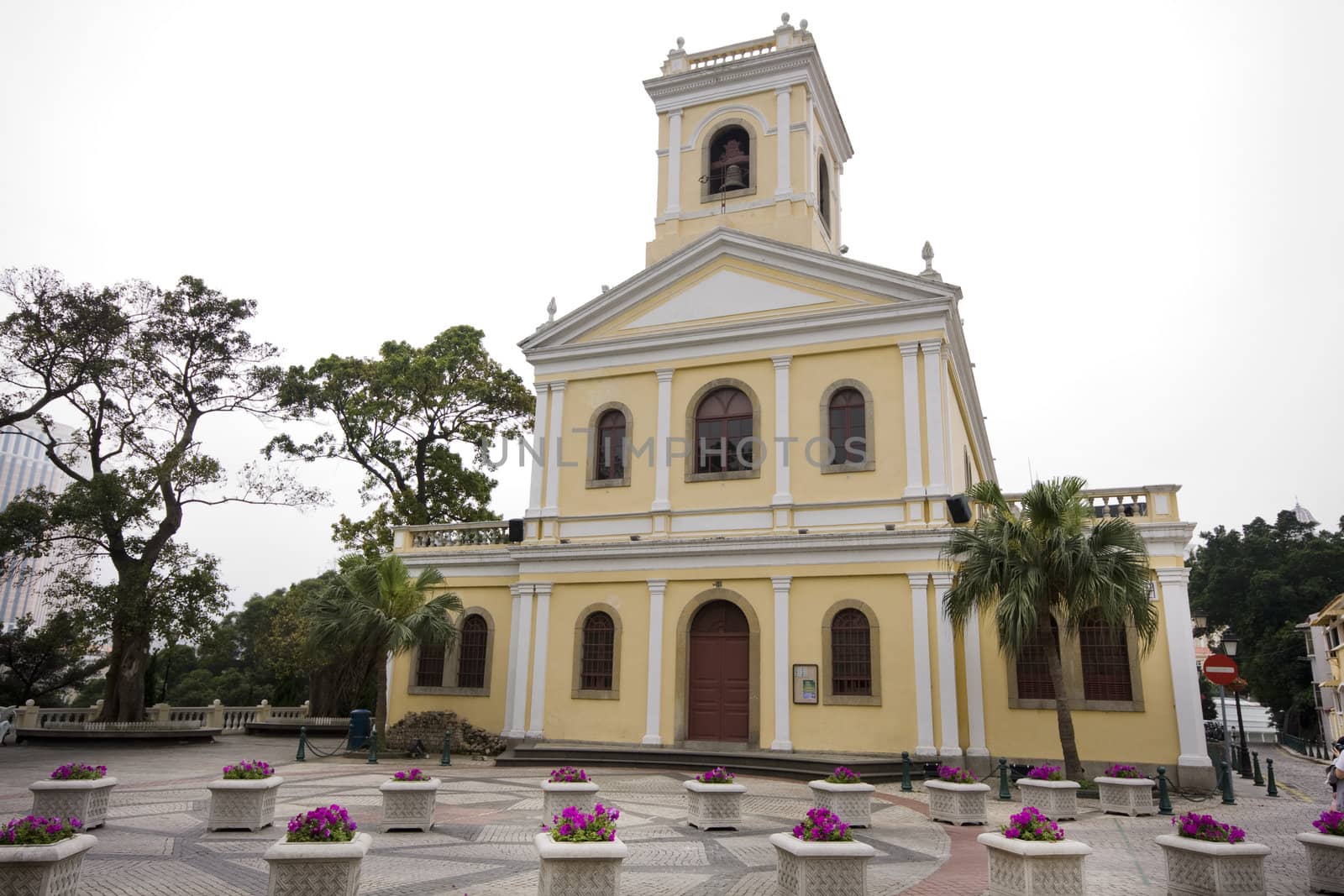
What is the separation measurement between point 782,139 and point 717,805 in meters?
17.9

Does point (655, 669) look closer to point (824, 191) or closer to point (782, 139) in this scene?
point (782, 139)

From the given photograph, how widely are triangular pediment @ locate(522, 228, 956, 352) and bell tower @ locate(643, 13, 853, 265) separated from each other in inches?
51.3

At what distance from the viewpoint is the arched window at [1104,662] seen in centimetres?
1806

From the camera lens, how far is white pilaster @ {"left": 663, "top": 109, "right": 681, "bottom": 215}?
A: 993 inches

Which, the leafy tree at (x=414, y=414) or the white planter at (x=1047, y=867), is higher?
the leafy tree at (x=414, y=414)

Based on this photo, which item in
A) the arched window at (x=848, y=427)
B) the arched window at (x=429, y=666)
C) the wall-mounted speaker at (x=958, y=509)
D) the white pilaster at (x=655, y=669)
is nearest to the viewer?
the wall-mounted speaker at (x=958, y=509)

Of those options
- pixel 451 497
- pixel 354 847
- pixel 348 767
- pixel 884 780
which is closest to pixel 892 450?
pixel 884 780

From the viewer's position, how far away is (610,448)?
2305cm

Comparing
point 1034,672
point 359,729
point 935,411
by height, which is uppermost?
point 935,411

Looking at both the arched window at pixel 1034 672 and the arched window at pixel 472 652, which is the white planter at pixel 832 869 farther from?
the arched window at pixel 472 652

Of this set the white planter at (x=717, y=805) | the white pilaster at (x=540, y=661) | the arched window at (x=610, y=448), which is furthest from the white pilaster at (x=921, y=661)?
the white pilaster at (x=540, y=661)

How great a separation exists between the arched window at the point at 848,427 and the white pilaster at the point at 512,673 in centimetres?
839

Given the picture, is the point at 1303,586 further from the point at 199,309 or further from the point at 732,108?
the point at 199,309

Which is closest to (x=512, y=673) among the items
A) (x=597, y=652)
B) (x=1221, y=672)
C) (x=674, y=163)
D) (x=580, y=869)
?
(x=597, y=652)
